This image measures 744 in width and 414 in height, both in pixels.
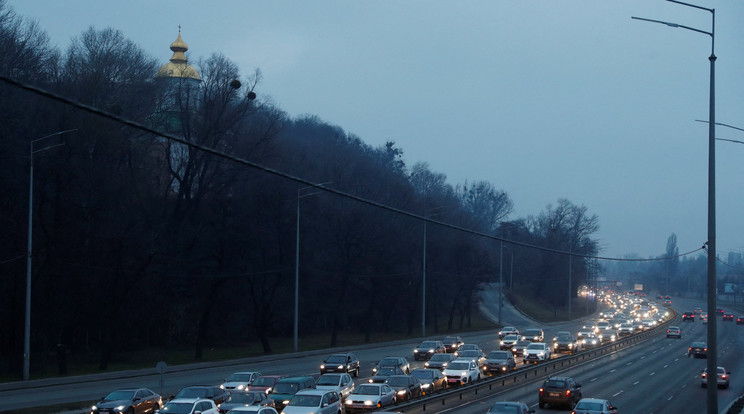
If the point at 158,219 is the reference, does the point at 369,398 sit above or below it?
below

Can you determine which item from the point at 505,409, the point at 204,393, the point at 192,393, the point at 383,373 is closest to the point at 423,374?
the point at 383,373

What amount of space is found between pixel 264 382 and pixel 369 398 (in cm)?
546

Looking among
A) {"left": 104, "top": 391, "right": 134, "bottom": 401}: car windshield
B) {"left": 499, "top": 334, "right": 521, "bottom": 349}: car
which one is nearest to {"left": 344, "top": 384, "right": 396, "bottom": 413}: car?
{"left": 104, "top": 391, "right": 134, "bottom": 401}: car windshield

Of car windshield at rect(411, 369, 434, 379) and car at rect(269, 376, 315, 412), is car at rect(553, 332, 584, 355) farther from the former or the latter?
car at rect(269, 376, 315, 412)

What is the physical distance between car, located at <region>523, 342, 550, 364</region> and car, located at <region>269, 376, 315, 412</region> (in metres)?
24.9

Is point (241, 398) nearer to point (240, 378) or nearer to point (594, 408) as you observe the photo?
point (240, 378)

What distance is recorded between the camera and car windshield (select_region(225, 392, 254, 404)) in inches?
1042

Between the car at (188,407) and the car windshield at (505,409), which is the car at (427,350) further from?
the car at (188,407)

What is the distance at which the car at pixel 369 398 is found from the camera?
27.9m

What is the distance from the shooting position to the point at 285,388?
29344 mm

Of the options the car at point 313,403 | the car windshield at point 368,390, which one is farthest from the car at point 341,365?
the car at point 313,403

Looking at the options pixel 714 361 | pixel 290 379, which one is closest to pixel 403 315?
pixel 290 379

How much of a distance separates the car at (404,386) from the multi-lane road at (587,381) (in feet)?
4.28

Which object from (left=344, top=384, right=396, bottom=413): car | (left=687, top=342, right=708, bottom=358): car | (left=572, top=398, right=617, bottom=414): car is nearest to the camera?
(left=572, top=398, right=617, bottom=414): car
